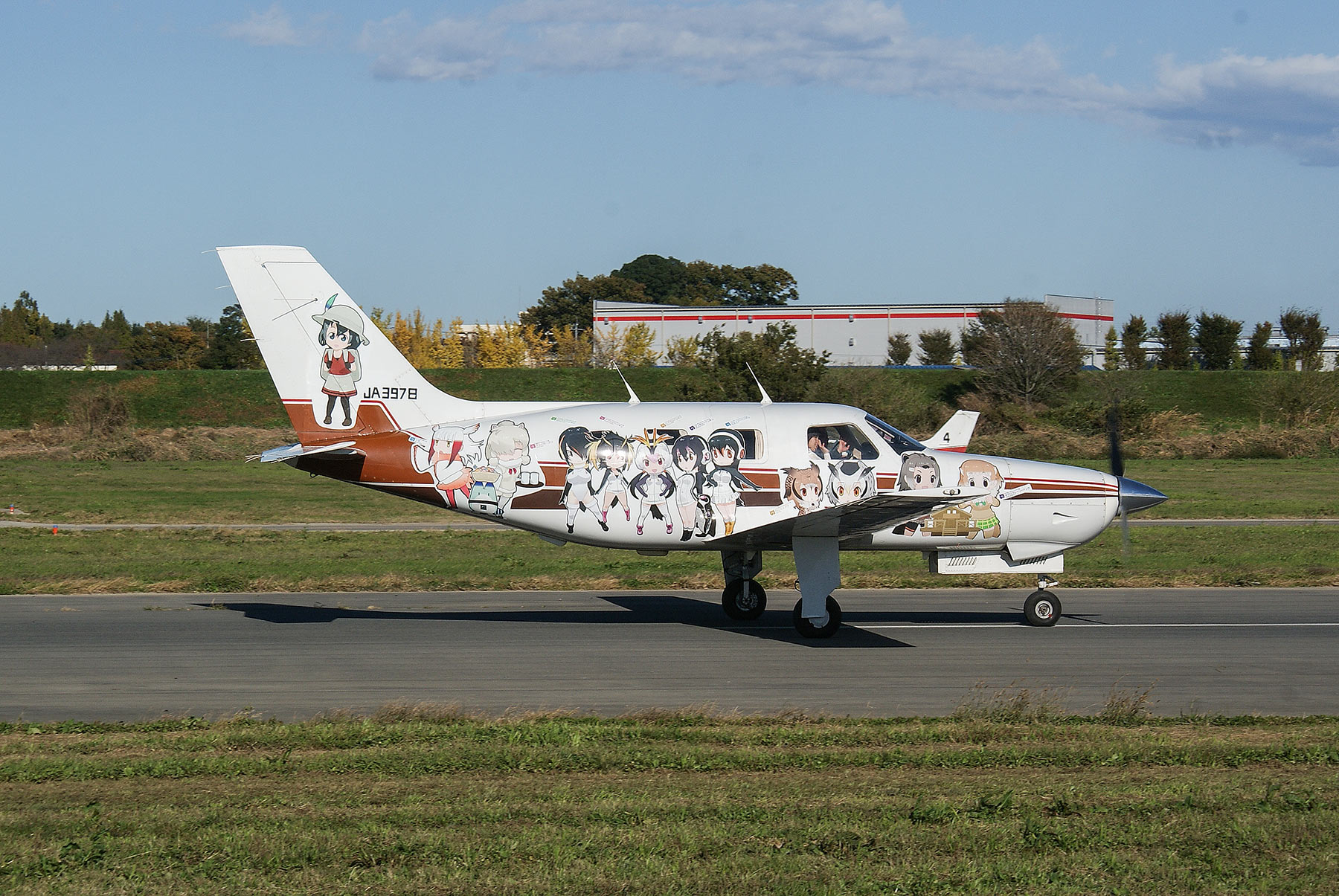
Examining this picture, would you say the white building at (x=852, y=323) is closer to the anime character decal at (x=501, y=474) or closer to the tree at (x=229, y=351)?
the tree at (x=229, y=351)

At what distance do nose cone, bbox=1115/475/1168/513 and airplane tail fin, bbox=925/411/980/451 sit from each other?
1988 millimetres

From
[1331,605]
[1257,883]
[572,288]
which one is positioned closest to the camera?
[1257,883]

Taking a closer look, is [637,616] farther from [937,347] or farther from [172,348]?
[172,348]

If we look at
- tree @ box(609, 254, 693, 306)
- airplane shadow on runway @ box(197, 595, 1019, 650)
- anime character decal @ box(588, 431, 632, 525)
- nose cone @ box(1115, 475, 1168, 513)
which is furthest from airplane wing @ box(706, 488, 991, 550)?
tree @ box(609, 254, 693, 306)

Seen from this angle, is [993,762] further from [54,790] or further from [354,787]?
[54,790]

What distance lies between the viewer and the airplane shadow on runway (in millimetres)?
15188

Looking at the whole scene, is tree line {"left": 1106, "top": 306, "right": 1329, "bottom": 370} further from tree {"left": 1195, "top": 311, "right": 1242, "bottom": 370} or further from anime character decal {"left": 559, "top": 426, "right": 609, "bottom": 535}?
anime character decal {"left": 559, "top": 426, "right": 609, "bottom": 535}

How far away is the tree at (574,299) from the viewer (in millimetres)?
115938

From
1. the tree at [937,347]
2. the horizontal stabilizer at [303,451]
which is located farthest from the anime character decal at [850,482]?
the tree at [937,347]

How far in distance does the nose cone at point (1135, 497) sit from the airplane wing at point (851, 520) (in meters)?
1.88

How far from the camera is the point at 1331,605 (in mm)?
16734

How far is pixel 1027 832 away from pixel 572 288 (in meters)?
113

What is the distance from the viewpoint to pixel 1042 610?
15.0 meters

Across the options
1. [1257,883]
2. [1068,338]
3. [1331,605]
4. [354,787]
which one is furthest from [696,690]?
[1068,338]
